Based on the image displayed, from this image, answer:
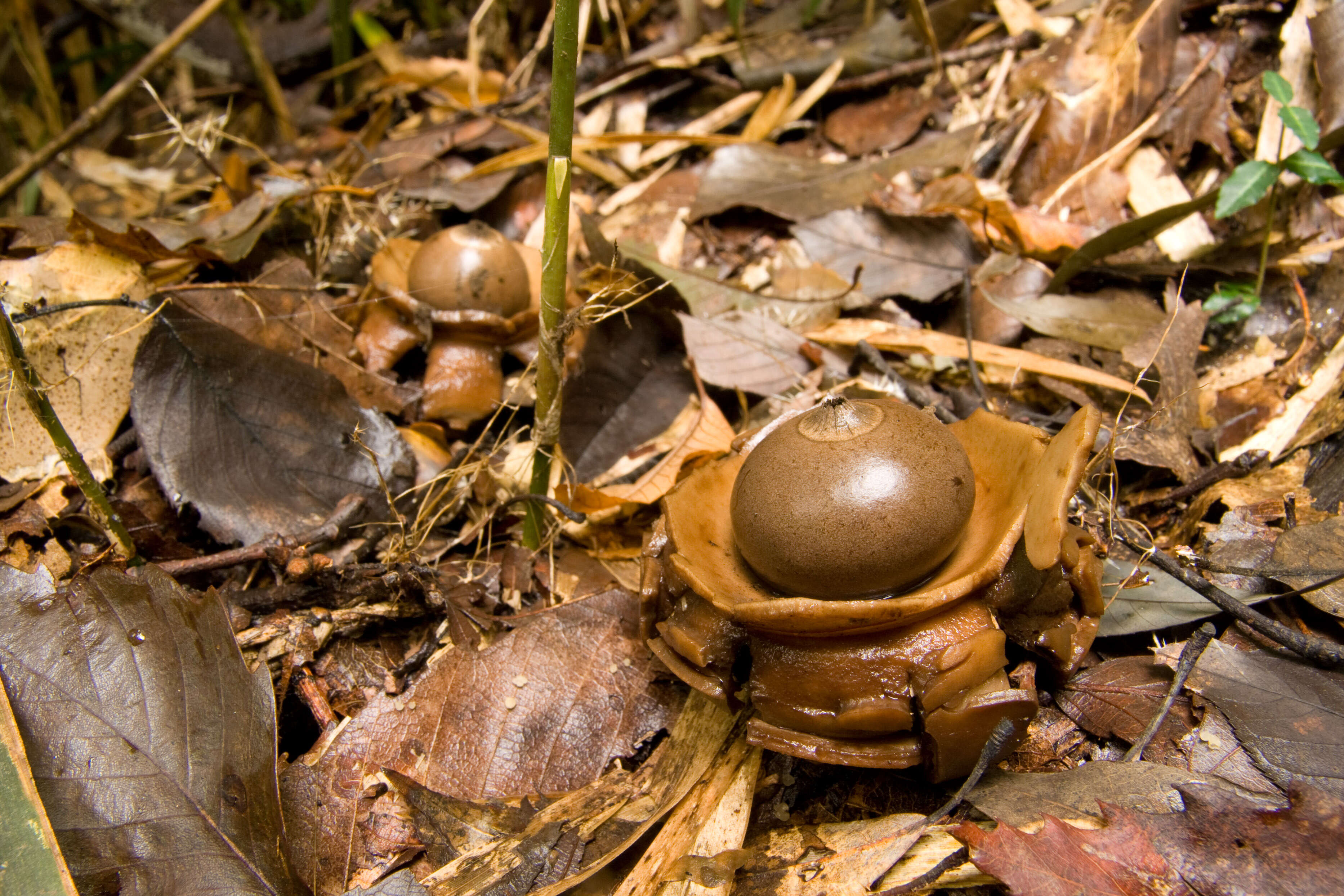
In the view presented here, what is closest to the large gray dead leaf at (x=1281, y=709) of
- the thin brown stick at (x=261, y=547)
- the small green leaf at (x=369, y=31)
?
the thin brown stick at (x=261, y=547)

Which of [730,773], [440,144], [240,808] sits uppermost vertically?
[440,144]

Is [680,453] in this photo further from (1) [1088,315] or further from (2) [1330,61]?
(2) [1330,61]

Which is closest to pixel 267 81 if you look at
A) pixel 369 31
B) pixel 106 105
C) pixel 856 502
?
pixel 369 31

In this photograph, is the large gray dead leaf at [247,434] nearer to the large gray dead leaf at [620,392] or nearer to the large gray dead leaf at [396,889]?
the large gray dead leaf at [620,392]

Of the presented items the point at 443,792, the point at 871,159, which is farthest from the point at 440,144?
the point at 443,792

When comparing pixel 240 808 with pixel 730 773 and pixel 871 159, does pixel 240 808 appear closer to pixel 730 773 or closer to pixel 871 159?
pixel 730 773

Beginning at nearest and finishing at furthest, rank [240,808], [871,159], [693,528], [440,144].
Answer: [240,808], [693,528], [871,159], [440,144]
